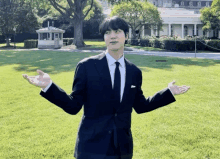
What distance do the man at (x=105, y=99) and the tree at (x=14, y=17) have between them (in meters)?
43.0

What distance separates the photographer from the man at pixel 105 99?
2.30 metres

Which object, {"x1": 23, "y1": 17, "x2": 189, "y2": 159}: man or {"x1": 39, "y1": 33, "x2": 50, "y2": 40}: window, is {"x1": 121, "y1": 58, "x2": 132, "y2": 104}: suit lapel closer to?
{"x1": 23, "y1": 17, "x2": 189, "y2": 159}: man

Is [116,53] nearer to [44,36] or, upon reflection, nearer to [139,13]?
[44,36]

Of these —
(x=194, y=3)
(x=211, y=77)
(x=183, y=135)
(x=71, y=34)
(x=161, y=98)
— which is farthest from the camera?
(x=194, y=3)

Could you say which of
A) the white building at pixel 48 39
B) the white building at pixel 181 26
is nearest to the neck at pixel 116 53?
the white building at pixel 48 39

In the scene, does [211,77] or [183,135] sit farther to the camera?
[211,77]

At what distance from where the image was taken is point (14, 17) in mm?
42469

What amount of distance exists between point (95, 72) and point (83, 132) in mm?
540

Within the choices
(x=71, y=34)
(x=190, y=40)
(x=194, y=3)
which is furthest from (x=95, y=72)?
(x=194, y=3)

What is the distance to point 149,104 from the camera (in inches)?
105

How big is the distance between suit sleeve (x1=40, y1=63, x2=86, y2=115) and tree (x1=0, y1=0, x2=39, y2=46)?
4296cm

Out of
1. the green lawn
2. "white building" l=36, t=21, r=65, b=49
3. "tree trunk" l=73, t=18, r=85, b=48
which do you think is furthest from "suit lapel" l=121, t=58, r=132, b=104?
"white building" l=36, t=21, r=65, b=49

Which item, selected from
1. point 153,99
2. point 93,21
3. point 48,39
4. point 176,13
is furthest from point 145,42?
point 153,99

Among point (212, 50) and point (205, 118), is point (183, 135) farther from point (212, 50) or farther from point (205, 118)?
point (212, 50)
